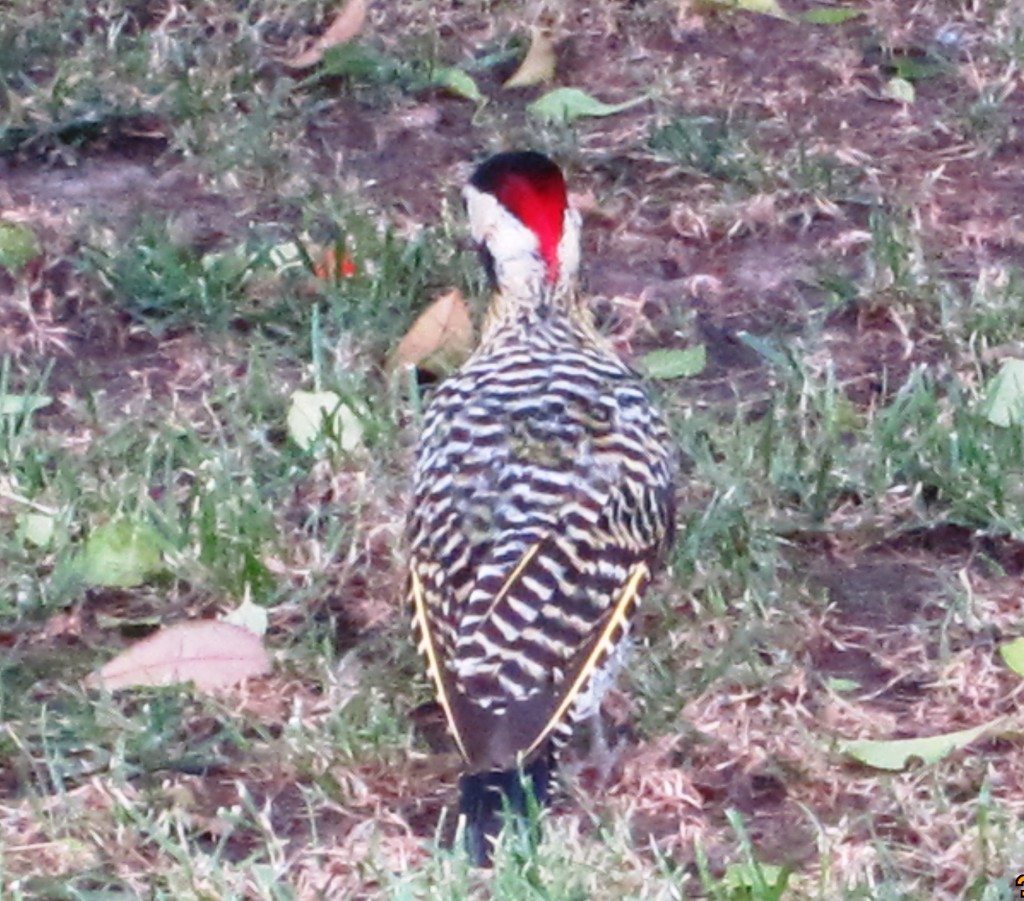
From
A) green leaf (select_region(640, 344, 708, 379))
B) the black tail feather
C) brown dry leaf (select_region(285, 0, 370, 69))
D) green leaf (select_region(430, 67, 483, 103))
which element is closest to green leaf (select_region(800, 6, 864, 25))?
green leaf (select_region(430, 67, 483, 103))

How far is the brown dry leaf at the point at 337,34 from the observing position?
7.27 m

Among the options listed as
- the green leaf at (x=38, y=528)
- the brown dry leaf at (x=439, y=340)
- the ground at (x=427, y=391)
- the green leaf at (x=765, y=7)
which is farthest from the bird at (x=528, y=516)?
the green leaf at (x=765, y=7)

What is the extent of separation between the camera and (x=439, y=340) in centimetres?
577

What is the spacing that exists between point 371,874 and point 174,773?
523 mm

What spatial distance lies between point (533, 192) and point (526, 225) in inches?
4.0

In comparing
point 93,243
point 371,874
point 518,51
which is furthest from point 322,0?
point 371,874

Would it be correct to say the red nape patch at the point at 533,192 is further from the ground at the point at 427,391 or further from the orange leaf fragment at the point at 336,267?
the orange leaf fragment at the point at 336,267

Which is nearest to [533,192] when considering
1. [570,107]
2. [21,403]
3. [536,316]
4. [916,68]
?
[536,316]

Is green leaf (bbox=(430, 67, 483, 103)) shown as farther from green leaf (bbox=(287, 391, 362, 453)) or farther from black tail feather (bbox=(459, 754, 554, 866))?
black tail feather (bbox=(459, 754, 554, 866))

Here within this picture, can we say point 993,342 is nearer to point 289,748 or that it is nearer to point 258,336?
point 258,336

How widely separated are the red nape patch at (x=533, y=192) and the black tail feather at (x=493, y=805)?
1388 mm

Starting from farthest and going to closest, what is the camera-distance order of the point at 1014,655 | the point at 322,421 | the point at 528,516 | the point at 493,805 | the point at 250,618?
the point at 322,421, the point at 250,618, the point at 1014,655, the point at 528,516, the point at 493,805

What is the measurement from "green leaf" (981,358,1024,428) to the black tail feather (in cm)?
175

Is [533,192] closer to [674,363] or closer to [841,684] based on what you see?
[674,363]
